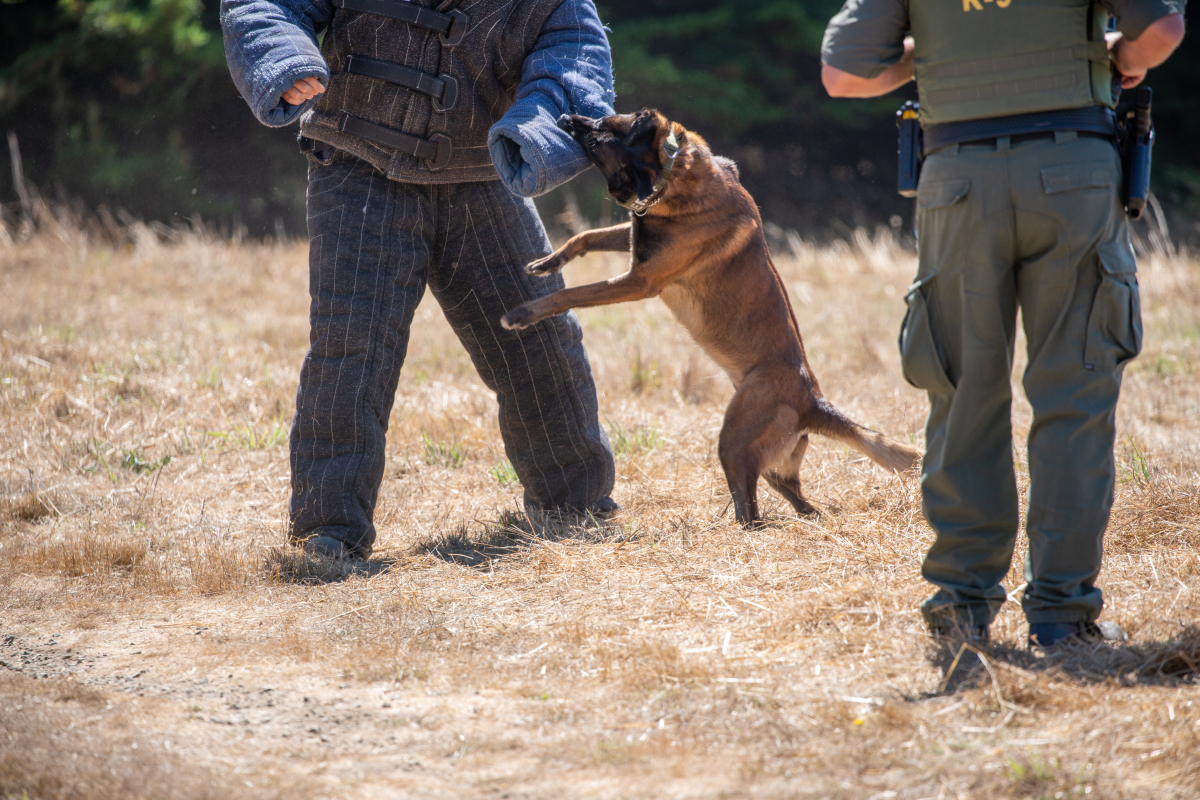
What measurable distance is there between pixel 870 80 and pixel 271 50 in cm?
201

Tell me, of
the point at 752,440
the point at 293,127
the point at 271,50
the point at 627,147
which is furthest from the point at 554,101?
the point at 293,127

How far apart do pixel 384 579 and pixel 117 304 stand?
575cm

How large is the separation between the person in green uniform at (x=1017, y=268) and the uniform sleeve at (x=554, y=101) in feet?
3.71

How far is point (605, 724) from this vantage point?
227 centimetres

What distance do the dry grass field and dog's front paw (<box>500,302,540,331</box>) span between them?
82 cm

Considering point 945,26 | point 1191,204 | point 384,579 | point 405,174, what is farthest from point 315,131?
point 1191,204

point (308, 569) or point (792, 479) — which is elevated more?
point (792, 479)

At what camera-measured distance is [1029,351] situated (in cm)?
249

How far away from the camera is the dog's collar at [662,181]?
3756 mm

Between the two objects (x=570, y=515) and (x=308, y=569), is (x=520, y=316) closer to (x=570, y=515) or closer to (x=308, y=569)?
(x=570, y=515)

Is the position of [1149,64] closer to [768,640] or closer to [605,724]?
[768,640]

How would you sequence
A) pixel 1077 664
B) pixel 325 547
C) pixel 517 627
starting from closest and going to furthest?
pixel 1077 664 < pixel 517 627 < pixel 325 547

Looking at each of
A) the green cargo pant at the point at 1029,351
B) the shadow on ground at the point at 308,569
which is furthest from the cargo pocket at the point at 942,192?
the shadow on ground at the point at 308,569

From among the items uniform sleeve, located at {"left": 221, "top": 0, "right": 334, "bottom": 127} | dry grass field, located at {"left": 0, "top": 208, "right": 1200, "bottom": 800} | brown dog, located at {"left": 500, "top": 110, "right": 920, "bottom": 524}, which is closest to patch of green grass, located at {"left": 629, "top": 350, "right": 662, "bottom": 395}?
dry grass field, located at {"left": 0, "top": 208, "right": 1200, "bottom": 800}
